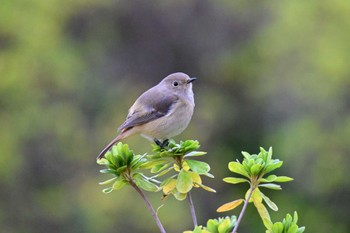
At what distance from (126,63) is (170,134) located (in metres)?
9.35

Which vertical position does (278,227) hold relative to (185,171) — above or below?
below

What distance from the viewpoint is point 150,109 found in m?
4.28

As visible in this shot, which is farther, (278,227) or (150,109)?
(150,109)

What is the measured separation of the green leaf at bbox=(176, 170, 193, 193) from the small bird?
151cm

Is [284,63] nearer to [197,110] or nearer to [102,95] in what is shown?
[197,110]

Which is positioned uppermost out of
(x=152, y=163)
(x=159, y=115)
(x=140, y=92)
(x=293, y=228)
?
(x=140, y=92)

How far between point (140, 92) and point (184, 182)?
10.7 meters

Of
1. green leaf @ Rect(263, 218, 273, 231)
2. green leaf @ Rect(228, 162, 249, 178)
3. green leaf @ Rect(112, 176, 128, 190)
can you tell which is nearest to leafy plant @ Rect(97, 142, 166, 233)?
green leaf @ Rect(112, 176, 128, 190)

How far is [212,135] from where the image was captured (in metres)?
13.7

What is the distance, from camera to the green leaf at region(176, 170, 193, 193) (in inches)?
88.3

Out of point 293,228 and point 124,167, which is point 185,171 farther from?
point 293,228

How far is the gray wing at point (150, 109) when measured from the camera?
4.05 meters

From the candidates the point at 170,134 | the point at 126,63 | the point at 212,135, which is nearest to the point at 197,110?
the point at 212,135

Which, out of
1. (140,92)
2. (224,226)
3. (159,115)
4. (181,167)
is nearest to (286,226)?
(224,226)
